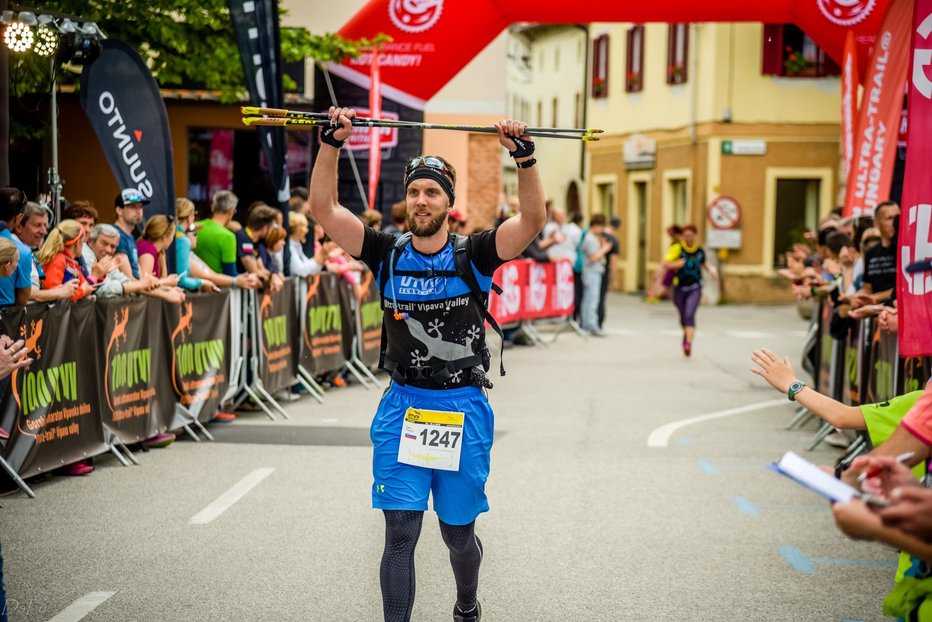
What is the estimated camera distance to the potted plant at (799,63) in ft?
109

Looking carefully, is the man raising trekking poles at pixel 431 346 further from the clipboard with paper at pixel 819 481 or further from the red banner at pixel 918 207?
the red banner at pixel 918 207

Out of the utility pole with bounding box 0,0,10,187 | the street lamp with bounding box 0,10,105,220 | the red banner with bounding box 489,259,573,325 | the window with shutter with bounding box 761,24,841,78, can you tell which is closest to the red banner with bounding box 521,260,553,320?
the red banner with bounding box 489,259,573,325

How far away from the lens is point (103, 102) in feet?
39.0

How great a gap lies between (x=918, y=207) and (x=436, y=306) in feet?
11.8

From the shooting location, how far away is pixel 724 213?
33.5 m

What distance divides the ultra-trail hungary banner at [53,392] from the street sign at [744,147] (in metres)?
26.7

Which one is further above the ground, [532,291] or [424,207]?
[424,207]

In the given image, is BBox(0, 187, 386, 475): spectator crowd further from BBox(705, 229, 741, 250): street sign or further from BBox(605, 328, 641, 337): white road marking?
BBox(705, 229, 741, 250): street sign

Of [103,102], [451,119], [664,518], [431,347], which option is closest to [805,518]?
[664,518]

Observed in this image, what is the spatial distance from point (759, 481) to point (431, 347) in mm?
4875

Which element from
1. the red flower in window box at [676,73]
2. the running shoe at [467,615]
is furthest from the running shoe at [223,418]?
the red flower in window box at [676,73]

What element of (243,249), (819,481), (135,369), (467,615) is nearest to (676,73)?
(243,249)

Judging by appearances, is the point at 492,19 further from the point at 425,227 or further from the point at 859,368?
the point at 425,227

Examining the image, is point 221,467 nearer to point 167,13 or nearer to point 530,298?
point 167,13
